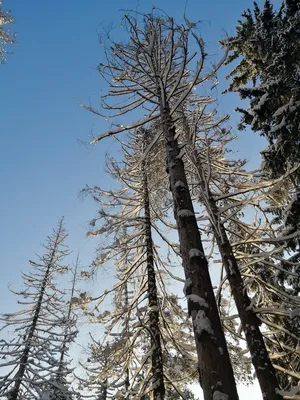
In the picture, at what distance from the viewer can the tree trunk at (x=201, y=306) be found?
2553 mm

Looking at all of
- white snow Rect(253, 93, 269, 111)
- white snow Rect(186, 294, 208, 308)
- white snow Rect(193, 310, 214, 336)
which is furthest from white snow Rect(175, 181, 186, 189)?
white snow Rect(253, 93, 269, 111)

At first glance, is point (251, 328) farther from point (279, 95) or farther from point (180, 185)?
point (279, 95)

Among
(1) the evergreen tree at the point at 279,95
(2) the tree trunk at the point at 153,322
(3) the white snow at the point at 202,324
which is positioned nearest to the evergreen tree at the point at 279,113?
(1) the evergreen tree at the point at 279,95

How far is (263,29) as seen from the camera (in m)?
7.92

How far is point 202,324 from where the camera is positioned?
9.53ft

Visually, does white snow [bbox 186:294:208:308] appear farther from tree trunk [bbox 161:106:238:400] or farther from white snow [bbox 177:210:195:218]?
white snow [bbox 177:210:195:218]

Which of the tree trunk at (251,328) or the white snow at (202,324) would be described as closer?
the white snow at (202,324)

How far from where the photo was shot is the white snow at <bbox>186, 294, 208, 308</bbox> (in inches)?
120

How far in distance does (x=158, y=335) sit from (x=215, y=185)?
14.9 ft

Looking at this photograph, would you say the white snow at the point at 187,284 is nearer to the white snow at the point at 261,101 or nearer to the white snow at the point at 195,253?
the white snow at the point at 195,253

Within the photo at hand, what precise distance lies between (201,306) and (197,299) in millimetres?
84

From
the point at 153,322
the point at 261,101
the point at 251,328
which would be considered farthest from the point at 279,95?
the point at 153,322

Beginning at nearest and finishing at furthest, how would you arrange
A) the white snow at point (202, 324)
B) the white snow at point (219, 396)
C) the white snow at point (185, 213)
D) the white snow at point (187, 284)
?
1. the white snow at point (219, 396)
2. the white snow at point (202, 324)
3. the white snow at point (187, 284)
4. the white snow at point (185, 213)

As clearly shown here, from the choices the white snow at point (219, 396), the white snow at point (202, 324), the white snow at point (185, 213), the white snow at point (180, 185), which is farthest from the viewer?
the white snow at point (180, 185)
